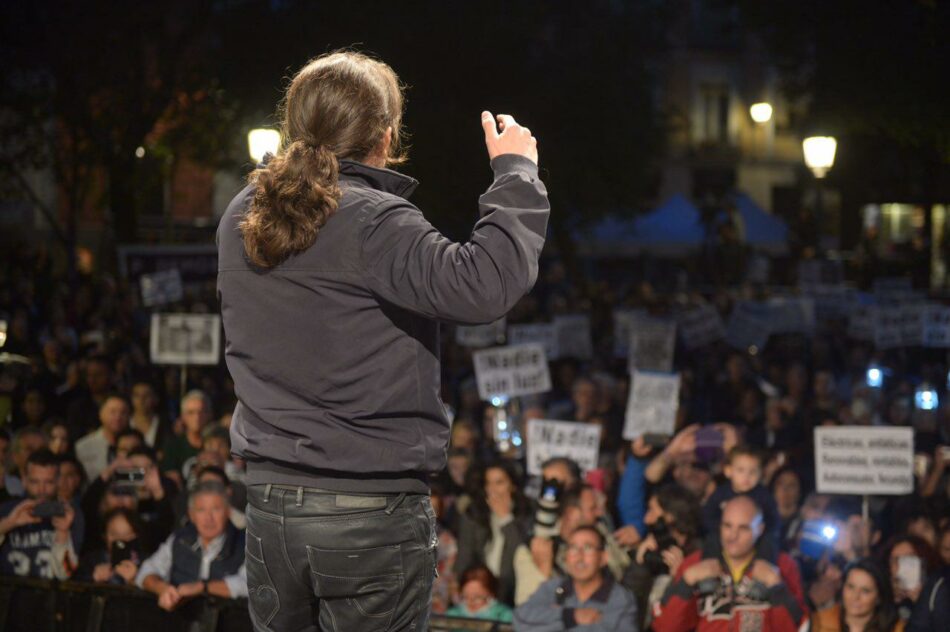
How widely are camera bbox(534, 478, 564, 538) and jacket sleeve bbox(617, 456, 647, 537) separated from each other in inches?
27.1

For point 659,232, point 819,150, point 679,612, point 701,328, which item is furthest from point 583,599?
point 659,232

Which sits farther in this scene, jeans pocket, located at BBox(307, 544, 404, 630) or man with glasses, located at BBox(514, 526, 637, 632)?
man with glasses, located at BBox(514, 526, 637, 632)

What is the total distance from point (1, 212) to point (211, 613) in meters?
29.8

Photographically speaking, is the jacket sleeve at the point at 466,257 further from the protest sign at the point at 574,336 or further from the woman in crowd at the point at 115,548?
the protest sign at the point at 574,336

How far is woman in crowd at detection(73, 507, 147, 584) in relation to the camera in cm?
706

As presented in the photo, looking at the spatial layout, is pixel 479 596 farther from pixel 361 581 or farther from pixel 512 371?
→ pixel 361 581

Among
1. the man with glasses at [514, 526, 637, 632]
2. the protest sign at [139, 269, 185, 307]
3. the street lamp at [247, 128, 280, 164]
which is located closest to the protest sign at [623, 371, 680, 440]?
the man with glasses at [514, 526, 637, 632]

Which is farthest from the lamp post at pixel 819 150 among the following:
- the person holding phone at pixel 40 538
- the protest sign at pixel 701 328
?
the person holding phone at pixel 40 538

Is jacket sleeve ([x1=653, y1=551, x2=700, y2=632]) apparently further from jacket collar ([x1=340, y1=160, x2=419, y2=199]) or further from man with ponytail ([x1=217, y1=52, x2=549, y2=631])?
jacket collar ([x1=340, y1=160, x2=419, y2=199])

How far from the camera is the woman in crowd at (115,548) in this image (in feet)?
23.2

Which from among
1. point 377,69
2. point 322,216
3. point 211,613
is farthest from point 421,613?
point 211,613

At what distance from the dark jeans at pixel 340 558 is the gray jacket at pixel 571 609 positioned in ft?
11.7

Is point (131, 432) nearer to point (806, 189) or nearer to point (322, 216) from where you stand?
point (322, 216)

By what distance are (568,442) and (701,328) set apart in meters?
6.31
